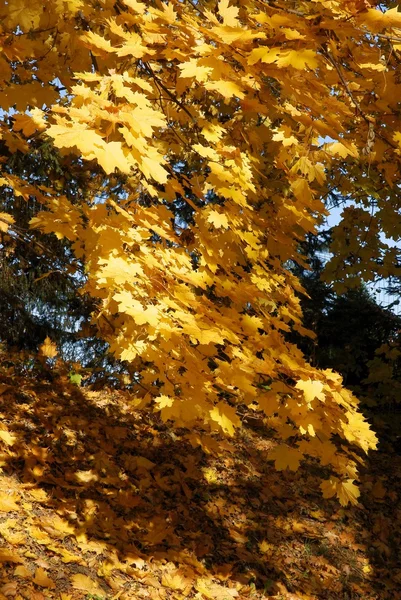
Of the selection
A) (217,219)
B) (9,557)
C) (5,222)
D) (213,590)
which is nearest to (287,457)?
(217,219)

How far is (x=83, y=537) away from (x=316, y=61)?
11.2 ft

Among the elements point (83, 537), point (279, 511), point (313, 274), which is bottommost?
point (83, 537)

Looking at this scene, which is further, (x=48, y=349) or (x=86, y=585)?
(x=48, y=349)

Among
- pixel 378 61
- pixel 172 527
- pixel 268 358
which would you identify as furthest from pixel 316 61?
pixel 172 527

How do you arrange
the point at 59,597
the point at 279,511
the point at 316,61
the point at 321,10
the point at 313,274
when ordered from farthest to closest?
the point at 313,274
the point at 279,511
the point at 59,597
the point at 321,10
the point at 316,61

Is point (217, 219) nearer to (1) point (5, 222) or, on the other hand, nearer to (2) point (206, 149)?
(2) point (206, 149)

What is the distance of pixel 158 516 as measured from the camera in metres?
4.63

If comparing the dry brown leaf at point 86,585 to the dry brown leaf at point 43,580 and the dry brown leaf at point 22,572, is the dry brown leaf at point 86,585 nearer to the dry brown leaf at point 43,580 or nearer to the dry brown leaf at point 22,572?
the dry brown leaf at point 43,580

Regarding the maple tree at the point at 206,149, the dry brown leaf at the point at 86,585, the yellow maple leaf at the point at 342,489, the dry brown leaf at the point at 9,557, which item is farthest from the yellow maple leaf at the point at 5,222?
the yellow maple leaf at the point at 342,489

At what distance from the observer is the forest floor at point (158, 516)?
12.0 feet

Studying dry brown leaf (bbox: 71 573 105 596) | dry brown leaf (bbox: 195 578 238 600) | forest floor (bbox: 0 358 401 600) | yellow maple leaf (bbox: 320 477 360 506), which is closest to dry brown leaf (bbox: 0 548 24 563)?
forest floor (bbox: 0 358 401 600)

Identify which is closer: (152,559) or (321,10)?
(321,10)

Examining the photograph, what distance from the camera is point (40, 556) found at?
348 cm

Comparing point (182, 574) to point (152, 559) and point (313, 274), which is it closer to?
point (152, 559)
